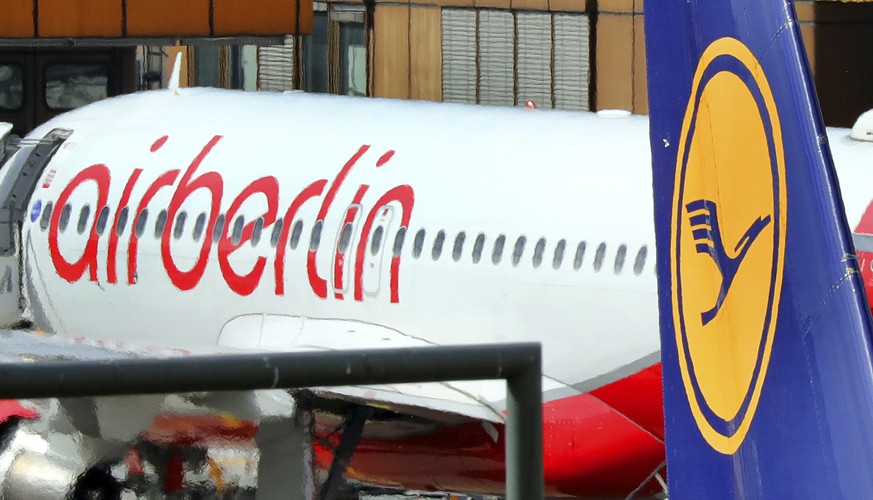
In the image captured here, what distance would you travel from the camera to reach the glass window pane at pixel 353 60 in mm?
34781

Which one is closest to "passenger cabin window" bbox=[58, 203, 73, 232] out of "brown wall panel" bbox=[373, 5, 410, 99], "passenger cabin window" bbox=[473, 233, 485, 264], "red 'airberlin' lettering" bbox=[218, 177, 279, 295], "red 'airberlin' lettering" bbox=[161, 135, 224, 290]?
"red 'airberlin' lettering" bbox=[161, 135, 224, 290]

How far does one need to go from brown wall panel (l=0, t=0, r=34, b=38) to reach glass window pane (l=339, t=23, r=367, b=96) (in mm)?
7217

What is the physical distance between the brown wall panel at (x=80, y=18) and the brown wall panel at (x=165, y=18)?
0.86 feet

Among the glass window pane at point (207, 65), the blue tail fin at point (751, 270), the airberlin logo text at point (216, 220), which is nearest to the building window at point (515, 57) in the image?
the glass window pane at point (207, 65)

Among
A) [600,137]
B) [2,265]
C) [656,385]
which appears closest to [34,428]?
[656,385]

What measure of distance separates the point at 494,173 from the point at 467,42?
19655 millimetres

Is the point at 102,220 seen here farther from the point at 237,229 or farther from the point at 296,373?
the point at 296,373

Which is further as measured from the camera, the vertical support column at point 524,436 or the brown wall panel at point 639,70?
the brown wall panel at point 639,70

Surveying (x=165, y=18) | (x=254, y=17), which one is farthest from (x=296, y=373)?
→ (x=254, y=17)

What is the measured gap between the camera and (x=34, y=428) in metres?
5.32

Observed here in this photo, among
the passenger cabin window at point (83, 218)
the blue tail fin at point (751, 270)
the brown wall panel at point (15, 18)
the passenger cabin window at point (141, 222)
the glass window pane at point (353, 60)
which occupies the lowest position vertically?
the blue tail fin at point (751, 270)

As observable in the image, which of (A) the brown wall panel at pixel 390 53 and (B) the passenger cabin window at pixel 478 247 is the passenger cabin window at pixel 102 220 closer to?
(B) the passenger cabin window at pixel 478 247

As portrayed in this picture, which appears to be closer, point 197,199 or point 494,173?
point 494,173

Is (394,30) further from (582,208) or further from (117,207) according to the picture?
(582,208)
